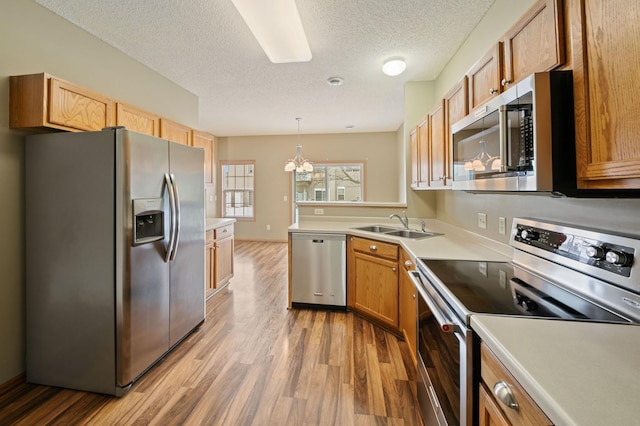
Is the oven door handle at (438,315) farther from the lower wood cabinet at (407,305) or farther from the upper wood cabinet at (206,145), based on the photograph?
the upper wood cabinet at (206,145)

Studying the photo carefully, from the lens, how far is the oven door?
3.04 feet

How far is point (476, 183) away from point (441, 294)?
66 cm

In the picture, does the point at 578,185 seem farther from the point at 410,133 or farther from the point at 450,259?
the point at 410,133

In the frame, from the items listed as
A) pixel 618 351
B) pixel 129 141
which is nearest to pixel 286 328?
pixel 129 141

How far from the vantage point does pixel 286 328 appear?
260cm

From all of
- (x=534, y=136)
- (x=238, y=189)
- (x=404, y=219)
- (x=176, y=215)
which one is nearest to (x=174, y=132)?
(x=176, y=215)

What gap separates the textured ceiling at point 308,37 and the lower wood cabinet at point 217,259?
1822 millimetres

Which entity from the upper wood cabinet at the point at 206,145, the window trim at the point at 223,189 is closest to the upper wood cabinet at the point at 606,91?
→ the upper wood cabinet at the point at 206,145

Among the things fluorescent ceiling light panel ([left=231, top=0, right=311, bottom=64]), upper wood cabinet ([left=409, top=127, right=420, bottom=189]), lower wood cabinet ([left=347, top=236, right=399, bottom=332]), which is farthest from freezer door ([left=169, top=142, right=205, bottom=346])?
upper wood cabinet ([left=409, top=127, right=420, bottom=189])

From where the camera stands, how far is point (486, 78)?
1565mm

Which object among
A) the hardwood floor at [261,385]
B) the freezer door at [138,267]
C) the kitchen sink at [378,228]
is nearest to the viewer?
the hardwood floor at [261,385]

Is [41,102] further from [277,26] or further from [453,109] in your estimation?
[453,109]

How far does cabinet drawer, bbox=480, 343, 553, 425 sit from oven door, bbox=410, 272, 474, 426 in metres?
0.07

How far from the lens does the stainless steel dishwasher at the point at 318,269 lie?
289 centimetres
